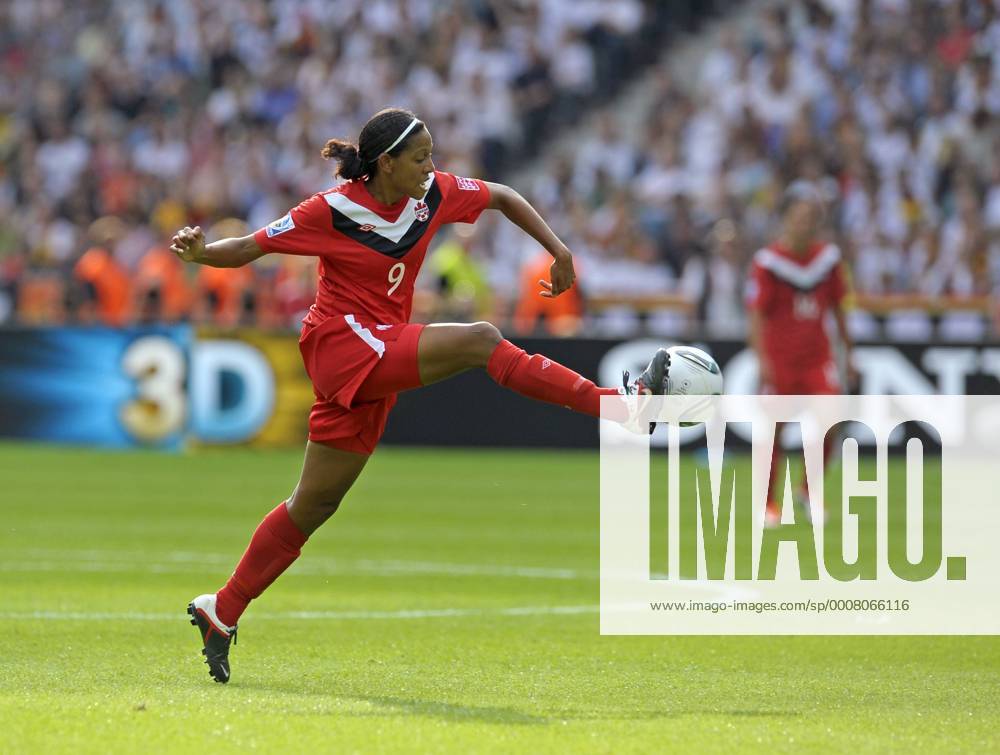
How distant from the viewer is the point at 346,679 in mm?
6992

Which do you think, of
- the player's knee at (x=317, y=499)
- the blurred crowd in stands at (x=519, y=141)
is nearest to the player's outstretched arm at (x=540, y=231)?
the player's knee at (x=317, y=499)

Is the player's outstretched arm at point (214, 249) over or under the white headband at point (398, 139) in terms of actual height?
under

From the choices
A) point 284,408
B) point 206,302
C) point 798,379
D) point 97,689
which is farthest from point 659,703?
point 206,302

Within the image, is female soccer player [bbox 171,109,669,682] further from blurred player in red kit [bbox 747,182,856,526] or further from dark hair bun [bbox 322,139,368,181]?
blurred player in red kit [bbox 747,182,856,526]

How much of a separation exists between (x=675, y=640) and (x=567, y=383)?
6.46 feet

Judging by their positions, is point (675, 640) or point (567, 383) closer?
point (567, 383)

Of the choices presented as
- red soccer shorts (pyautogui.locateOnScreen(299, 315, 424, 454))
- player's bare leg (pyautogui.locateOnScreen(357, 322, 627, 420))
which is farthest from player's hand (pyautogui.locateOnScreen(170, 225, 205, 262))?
player's bare leg (pyautogui.locateOnScreen(357, 322, 627, 420))

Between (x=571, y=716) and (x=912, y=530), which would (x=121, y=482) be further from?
(x=571, y=716)

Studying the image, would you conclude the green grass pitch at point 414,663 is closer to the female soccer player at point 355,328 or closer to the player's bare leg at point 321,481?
the female soccer player at point 355,328

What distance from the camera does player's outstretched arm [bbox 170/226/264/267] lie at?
273 inches

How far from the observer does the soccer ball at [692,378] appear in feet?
22.3

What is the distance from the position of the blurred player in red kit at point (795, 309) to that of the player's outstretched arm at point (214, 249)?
6268mm

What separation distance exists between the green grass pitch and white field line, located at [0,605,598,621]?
2 centimetres

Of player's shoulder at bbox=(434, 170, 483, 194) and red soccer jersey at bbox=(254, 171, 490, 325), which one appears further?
player's shoulder at bbox=(434, 170, 483, 194)
